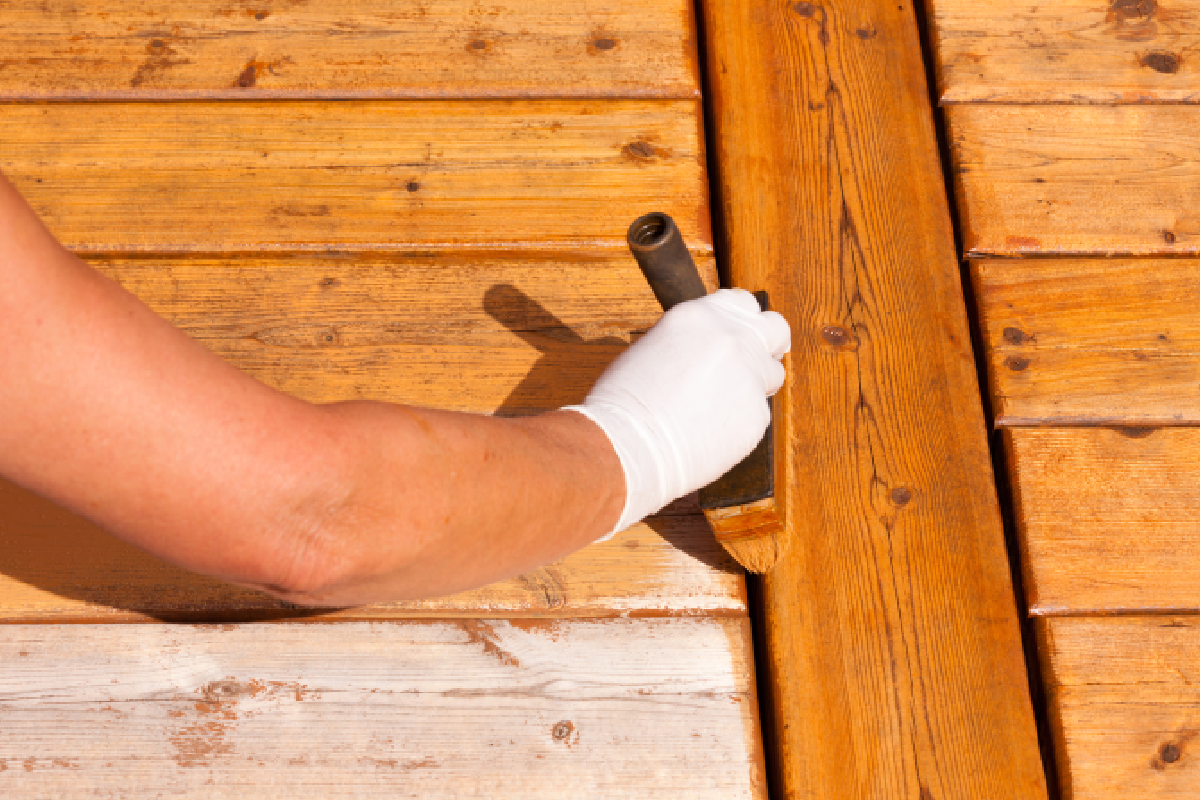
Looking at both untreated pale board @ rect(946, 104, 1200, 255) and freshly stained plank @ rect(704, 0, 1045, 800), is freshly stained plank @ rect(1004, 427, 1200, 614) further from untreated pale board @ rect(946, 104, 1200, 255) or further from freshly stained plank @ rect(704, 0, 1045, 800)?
untreated pale board @ rect(946, 104, 1200, 255)

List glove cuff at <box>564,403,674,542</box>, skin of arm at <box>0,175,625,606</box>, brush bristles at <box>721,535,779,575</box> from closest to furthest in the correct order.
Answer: skin of arm at <box>0,175,625,606</box>
glove cuff at <box>564,403,674,542</box>
brush bristles at <box>721,535,779,575</box>

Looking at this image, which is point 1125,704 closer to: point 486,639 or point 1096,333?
point 1096,333

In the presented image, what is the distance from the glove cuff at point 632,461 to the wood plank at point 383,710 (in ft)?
0.59

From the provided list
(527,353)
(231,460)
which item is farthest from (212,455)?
(527,353)

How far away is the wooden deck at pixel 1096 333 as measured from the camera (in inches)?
37.4

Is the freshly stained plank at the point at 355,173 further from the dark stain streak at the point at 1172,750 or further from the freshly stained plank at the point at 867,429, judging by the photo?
the dark stain streak at the point at 1172,750

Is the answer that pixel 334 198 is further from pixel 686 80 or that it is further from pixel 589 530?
pixel 589 530

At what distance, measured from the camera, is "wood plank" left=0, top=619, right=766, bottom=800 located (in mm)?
897

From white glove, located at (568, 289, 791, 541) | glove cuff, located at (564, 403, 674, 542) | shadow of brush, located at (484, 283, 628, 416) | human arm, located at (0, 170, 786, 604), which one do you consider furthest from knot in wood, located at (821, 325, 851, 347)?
human arm, located at (0, 170, 786, 604)

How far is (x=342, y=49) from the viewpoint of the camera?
1302 mm

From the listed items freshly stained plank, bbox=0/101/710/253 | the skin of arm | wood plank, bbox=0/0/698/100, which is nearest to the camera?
the skin of arm

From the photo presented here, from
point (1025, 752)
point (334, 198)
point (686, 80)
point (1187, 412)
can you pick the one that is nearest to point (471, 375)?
point (334, 198)

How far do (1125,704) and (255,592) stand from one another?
985 millimetres

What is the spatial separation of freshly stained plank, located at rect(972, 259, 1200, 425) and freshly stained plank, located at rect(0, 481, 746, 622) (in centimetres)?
45
